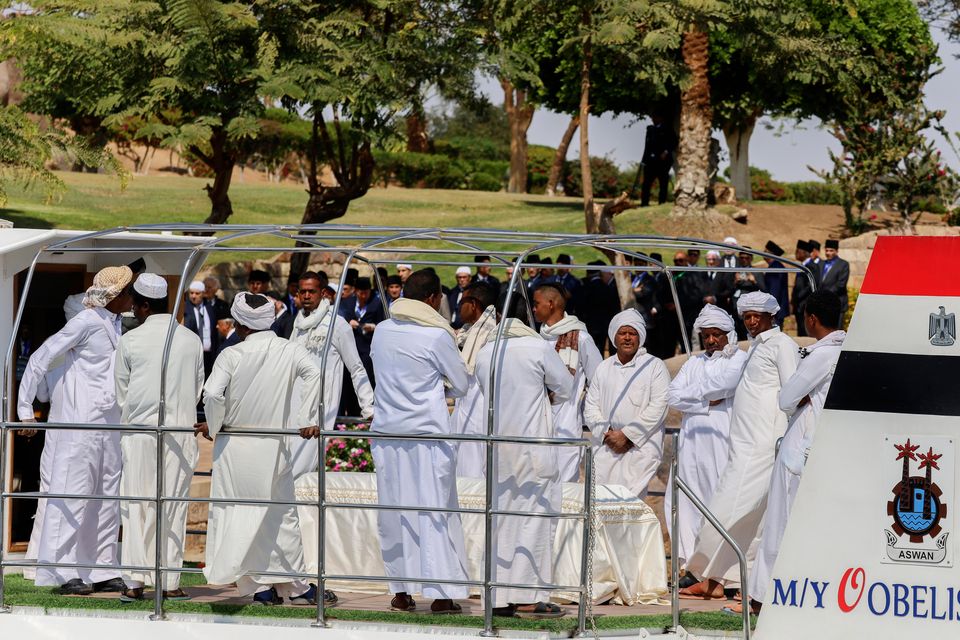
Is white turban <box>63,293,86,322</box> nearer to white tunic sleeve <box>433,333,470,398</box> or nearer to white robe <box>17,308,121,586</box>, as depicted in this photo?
white robe <box>17,308,121,586</box>

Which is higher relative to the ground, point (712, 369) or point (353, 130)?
point (353, 130)

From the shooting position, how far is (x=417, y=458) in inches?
306

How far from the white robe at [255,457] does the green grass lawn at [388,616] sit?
0.25 metres

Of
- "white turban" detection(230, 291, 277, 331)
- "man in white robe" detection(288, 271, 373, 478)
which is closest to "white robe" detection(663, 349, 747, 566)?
"man in white robe" detection(288, 271, 373, 478)

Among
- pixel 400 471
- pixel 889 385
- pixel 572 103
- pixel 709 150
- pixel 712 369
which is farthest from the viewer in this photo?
pixel 572 103

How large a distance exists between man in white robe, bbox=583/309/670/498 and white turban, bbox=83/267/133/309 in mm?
3156

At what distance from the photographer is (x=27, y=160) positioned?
1658 cm

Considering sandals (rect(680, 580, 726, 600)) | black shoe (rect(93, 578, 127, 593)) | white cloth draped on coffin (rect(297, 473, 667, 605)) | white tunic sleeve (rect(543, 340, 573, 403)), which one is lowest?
black shoe (rect(93, 578, 127, 593))

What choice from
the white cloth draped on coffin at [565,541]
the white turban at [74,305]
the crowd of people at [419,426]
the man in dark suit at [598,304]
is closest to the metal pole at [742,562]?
the crowd of people at [419,426]

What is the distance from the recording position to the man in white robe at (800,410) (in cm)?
753

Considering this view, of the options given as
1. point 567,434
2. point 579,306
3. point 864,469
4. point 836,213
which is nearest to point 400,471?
point 567,434

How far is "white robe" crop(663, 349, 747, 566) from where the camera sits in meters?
9.05

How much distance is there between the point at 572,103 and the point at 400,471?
23.7m

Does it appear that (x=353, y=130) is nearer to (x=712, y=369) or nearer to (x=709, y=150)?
(x=709, y=150)
